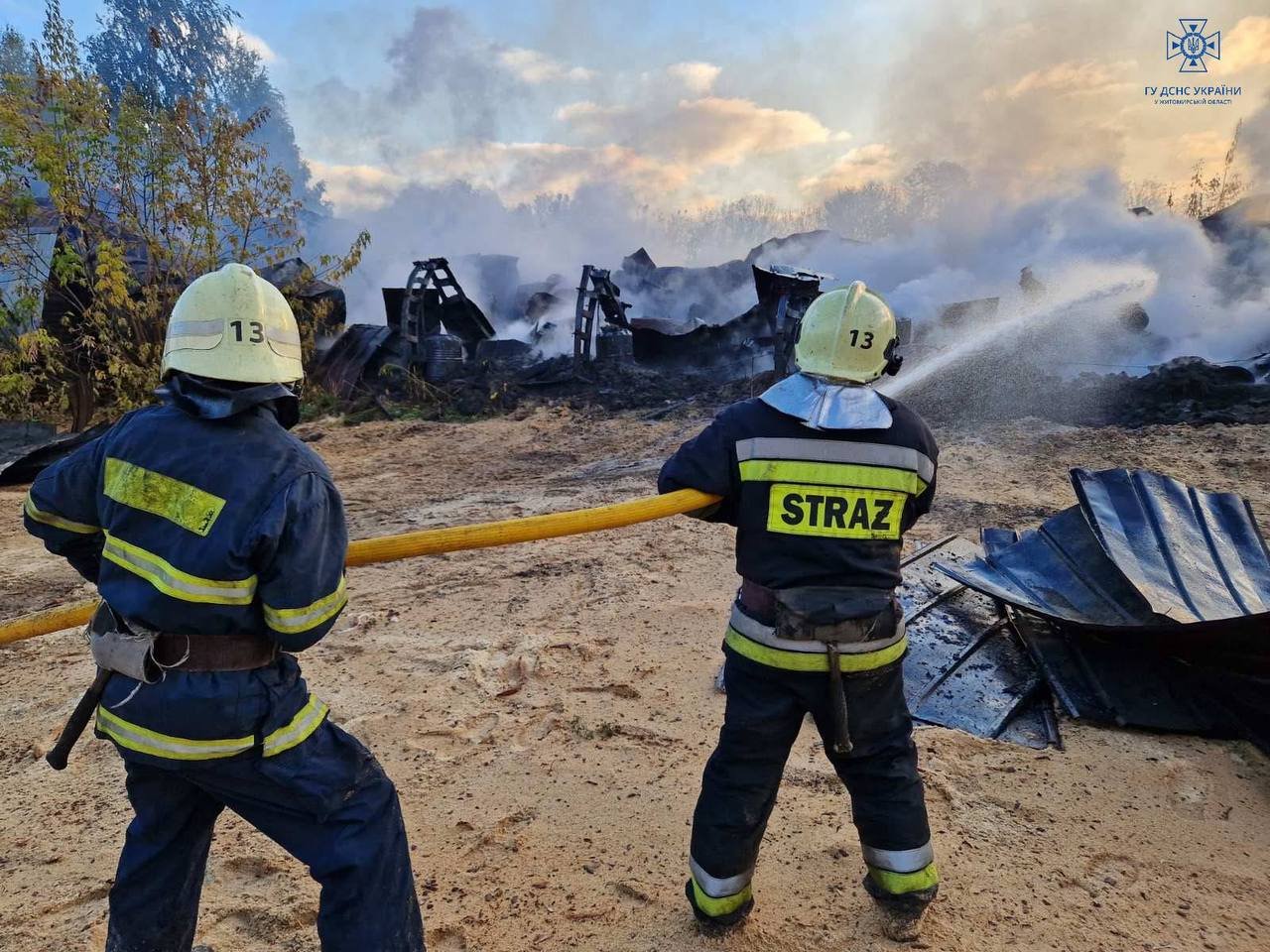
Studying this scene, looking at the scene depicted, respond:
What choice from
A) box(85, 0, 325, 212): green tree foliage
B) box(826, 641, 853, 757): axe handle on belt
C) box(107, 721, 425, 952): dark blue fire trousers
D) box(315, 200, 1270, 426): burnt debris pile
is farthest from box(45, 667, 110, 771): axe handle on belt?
box(85, 0, 325, 212): green tree foliage

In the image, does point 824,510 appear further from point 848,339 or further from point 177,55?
point 177,55

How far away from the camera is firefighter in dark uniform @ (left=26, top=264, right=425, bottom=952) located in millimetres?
1526

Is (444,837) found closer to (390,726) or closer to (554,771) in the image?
(554,771)

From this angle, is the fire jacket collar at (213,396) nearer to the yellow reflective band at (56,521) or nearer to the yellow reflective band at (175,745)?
the yellow reflective band at (56,521)

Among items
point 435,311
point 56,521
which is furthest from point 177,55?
point 56,521

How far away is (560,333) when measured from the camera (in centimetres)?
1711

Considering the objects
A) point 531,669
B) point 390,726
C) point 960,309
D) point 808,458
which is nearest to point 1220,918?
point 808,458

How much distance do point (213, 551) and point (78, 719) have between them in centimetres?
63

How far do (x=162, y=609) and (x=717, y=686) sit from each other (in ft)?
7.89

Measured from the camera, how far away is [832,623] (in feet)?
6.32

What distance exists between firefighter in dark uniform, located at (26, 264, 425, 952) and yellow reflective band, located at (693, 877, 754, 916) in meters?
0.77

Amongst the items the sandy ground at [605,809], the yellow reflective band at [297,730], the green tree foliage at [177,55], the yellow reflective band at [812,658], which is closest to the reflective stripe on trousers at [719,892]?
the sandy ground at [605,809]

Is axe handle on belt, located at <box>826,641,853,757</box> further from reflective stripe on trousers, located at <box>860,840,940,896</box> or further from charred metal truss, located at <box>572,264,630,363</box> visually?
charred metal truss, located at <box>572,264,630,363</box>

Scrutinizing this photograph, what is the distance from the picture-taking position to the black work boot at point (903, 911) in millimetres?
2025
